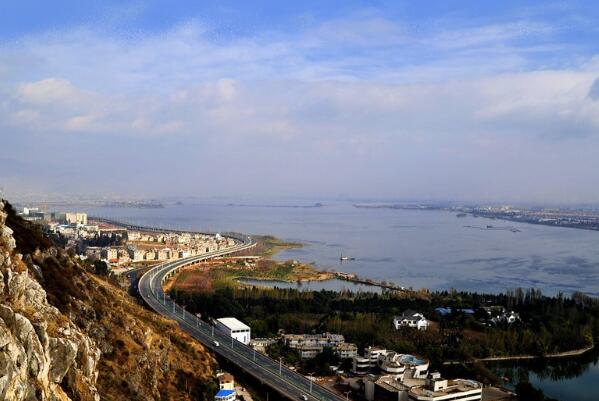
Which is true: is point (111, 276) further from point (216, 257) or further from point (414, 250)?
point (414, 250)

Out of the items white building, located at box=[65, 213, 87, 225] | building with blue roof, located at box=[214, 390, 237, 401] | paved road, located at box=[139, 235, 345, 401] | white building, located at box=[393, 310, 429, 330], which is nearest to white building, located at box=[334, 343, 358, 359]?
paved road, located at box=[139, 235, 345, 401]

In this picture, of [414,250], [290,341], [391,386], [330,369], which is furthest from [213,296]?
[414,250]

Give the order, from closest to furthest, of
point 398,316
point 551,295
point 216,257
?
point 398,316 < point 551,295 < point 216,257

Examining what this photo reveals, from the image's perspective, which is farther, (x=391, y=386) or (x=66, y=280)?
(x=391, y=386)

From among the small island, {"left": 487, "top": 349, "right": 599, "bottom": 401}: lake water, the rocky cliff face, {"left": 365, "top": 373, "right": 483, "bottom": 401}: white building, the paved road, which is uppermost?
the rocky cliff face

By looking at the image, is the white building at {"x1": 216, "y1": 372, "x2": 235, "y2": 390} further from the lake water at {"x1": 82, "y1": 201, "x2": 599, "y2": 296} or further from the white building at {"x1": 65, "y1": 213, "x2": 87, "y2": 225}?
the white building at {"x1": 65, "y1": 213, "x2": 87, "y2": 225}

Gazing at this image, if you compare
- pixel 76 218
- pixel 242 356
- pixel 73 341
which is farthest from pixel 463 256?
pixel 76 218

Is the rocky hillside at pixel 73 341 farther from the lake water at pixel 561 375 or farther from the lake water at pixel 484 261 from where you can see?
the lake water at pixel 484 261
